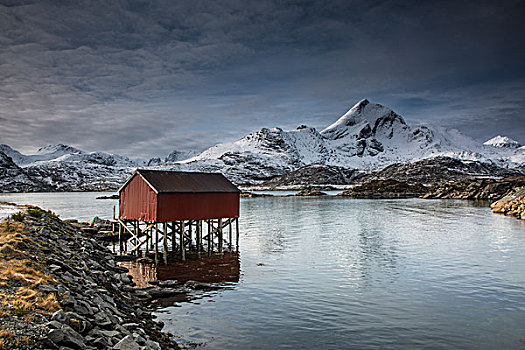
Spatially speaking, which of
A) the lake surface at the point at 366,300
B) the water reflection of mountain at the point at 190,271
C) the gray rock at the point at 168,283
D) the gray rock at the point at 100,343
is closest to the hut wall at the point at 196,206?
the water reflection of mountain at the point at 190,271

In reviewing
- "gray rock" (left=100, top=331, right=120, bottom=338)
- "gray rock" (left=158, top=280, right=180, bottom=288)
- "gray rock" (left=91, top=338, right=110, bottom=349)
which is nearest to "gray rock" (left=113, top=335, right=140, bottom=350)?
"gray rock" (left=91, top=338, right=110, bottom=349)

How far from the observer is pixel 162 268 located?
25031 millimetres

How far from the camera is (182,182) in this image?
28.6 metres

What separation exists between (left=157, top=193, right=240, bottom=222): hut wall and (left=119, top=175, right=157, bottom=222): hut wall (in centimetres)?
72

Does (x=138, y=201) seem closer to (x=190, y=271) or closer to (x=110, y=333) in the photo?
(x=190, y=271)

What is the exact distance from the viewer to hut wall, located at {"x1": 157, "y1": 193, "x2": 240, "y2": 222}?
2680 cm

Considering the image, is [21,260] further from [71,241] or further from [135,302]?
[71,241]

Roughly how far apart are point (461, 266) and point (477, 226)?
71.7ft

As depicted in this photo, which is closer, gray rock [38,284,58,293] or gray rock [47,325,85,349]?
gray rock [47,325,85,349]

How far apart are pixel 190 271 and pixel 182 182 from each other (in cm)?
703

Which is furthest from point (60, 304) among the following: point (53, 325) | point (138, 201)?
point (138, 201)

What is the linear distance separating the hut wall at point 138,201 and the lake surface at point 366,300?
728cm

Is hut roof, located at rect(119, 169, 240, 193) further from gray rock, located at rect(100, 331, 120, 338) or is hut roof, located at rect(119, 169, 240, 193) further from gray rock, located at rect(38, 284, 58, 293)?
gray rock, located at rect(100, 331, 120, 338)

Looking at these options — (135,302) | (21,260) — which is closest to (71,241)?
(135,302)
